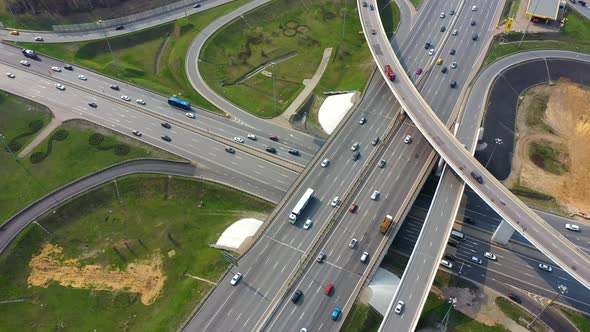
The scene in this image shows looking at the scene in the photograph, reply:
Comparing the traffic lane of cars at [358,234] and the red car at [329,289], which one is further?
the traffic lane of cars at [358,234]

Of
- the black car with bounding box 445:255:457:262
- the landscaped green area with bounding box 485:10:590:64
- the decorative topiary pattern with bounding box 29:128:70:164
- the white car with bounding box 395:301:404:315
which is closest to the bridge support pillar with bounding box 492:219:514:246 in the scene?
the black car with bounding box 445:255:457:262

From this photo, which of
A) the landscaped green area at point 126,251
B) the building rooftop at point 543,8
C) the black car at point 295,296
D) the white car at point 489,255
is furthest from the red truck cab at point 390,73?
the building rooftop at point 543,8

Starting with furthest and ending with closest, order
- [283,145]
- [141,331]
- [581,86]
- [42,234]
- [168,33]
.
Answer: [168,33] < [581,86] < [283,145] < [42,234] < [141,331]

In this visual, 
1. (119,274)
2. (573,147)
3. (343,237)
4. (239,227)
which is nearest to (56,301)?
(119,274)

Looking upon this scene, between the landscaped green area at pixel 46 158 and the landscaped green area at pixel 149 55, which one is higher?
the landscaped green area at pixel 149 55

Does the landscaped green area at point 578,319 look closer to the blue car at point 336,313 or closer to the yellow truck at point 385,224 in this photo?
the yellow truck at point 385,224

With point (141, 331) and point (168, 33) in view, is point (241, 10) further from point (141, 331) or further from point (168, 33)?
point (141, 331)
